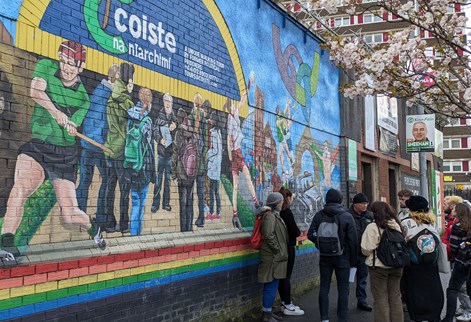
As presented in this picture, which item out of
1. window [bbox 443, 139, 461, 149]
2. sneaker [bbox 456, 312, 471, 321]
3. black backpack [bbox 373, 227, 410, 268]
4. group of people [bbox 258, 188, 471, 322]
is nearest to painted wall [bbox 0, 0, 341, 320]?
group of people [bbox 258, 188, 471, 322]

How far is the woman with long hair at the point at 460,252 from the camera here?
239 inches

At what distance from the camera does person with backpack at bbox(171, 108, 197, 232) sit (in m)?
5.56

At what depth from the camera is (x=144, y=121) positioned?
16.6ft

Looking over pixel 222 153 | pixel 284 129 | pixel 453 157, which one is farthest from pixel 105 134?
pixel 453 157

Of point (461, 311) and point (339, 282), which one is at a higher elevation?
point (339, 282)

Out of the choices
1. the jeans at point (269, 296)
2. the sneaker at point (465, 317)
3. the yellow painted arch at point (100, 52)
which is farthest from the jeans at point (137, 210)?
the sneaker at point (465, 317)

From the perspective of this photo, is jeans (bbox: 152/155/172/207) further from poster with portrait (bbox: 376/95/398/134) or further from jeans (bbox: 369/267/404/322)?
poster with portrait (bbox: 376/95/398/134)

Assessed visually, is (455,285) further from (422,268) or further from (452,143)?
(452,143)

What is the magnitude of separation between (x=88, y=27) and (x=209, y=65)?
216 cm

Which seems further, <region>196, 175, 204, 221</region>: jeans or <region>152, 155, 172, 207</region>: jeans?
<region>196, 175, 204, 221</region>: jeans

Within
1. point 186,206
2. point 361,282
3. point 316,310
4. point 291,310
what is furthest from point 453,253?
point 186,206

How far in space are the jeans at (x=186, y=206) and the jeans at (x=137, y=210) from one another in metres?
0.68

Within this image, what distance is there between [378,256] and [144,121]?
305cm

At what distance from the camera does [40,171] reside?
3.86 metres
